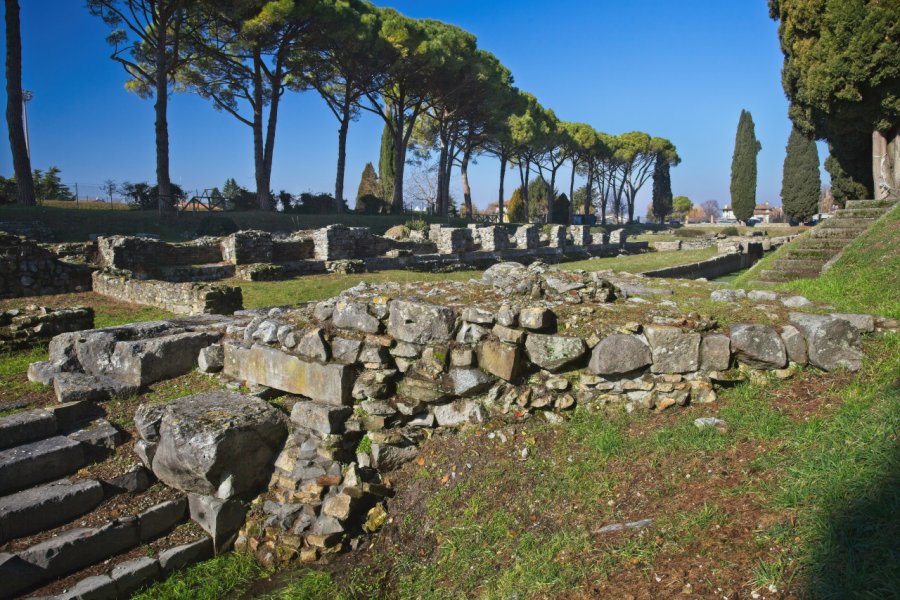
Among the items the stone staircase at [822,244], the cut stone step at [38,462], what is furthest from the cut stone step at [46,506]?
the stone staircase at [822,244]

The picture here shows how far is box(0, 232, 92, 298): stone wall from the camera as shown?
12.4 meters

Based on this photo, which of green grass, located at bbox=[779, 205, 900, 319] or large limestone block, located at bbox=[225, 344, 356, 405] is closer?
large limestone block, located at bbox=[225, 344, 356, 405]

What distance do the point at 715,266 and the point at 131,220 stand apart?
2343 centimetres

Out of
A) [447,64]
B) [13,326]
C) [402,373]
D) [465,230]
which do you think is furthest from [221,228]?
[402,373]

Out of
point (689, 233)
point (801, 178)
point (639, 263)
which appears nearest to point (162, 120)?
point (639, 263)

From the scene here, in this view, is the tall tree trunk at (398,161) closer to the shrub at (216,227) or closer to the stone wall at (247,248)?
the shrub at (216,227)

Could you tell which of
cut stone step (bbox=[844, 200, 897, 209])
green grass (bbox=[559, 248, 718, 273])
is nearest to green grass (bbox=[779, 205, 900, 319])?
cut stone step (bbox=[844, 200, 897, 209])

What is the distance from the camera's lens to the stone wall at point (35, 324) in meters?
7.11

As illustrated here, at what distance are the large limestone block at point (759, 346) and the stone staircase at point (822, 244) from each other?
22.9 ft

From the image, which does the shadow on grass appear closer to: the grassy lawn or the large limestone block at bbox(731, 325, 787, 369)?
the large limestone block at bbox(731, 325, 787, 369)

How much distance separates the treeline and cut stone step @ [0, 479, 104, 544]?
78.7 feet

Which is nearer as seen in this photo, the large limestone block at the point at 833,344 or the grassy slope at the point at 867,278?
the large limestone block at the point at 833,344

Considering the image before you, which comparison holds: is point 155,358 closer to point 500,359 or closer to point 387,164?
point 500,359

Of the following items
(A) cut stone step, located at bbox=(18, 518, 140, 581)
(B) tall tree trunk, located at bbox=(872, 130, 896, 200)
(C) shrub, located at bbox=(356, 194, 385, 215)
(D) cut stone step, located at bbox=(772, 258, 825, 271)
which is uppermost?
(C) shrub, located at bbox=(356, 194, 385, 215)
